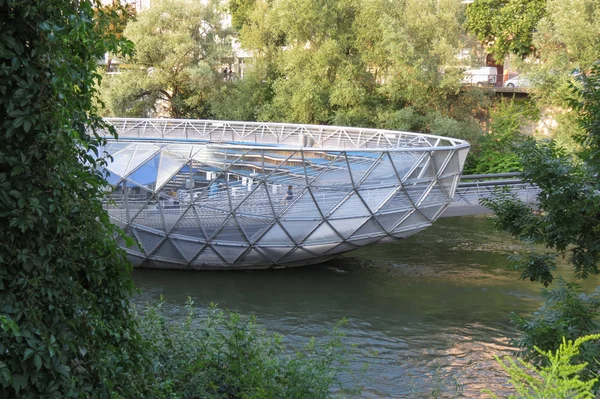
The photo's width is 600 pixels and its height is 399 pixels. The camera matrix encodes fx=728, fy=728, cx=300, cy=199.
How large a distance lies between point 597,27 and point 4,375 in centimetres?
3478

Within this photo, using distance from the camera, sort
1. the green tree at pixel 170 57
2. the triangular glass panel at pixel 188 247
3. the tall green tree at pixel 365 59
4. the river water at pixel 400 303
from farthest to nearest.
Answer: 1. the green tree at pixel 170 57
2. the tall green tree at pixel 365 59
3. the triangular glass panel at pixel 188 247
4. the river water at pixel 400 303

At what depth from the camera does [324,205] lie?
2028 centimetres

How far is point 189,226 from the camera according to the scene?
69.4 feet

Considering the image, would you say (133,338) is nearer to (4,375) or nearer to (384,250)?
(4,375)

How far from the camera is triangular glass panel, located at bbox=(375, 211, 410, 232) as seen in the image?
20.7 m

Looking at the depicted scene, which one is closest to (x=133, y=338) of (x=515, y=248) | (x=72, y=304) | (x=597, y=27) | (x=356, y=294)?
(x=72, y=304)

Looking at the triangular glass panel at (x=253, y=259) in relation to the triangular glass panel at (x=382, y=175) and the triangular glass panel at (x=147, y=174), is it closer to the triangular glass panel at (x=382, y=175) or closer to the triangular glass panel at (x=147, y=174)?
the triangular glass panel at (x=147, y=174)

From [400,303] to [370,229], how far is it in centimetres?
276

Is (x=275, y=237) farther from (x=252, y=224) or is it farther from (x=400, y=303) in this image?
(x=400, y=303)

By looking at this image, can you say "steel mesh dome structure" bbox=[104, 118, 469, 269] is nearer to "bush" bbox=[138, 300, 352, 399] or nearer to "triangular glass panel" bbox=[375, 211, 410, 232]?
"triangular glass panel" bbox=[375, 211, 410, 232]

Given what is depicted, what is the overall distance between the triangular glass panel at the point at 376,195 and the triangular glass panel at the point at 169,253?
5897 mm

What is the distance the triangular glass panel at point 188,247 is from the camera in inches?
848

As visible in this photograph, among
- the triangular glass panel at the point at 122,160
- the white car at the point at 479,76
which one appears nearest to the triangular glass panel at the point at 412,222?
the triangular glass panel at the point at 122,160

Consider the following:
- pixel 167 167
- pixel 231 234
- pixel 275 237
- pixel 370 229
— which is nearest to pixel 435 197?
pixel 370 229
